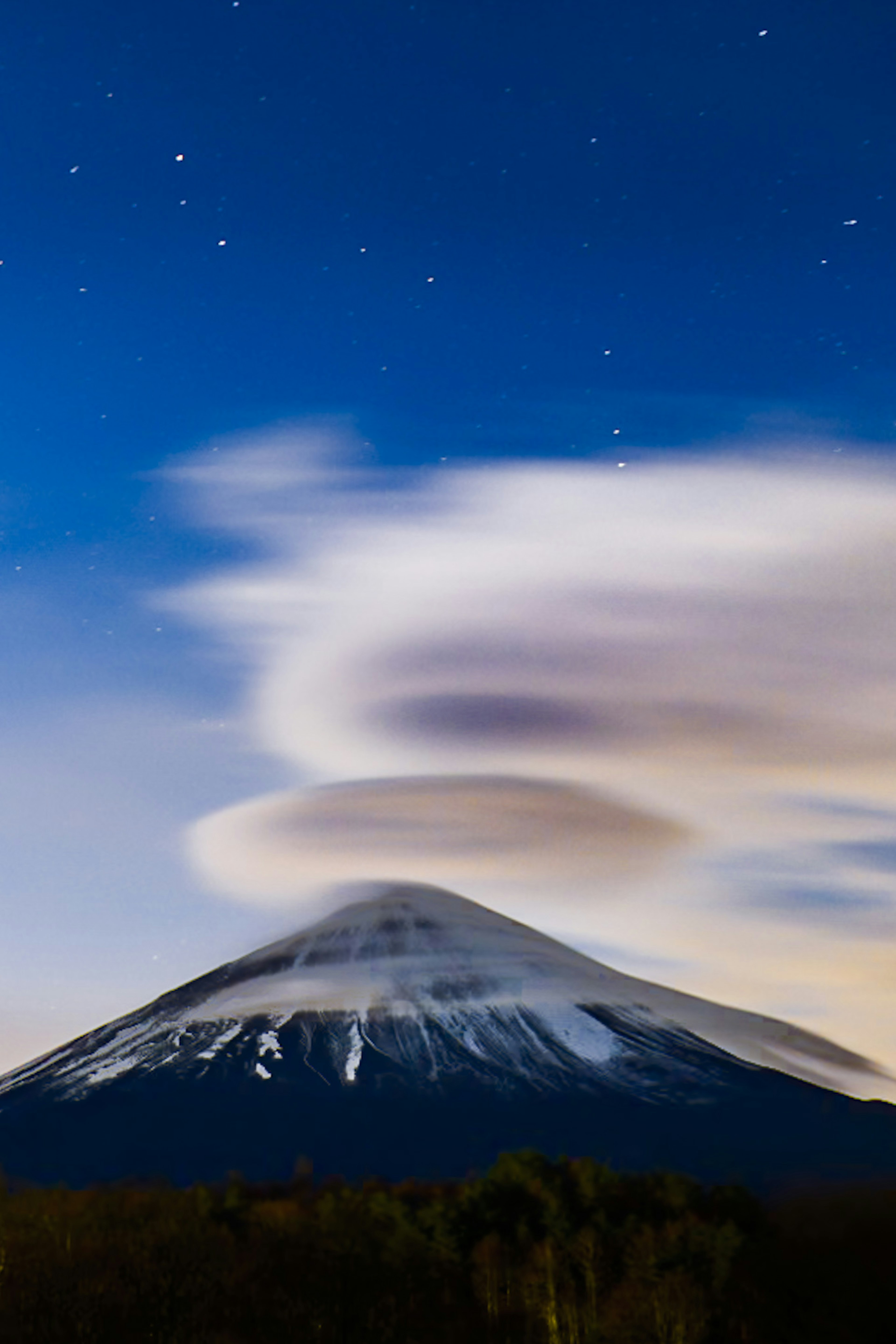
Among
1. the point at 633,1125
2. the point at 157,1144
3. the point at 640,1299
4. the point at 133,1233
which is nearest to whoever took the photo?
the point at 640,1299

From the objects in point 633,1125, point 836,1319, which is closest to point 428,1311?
point 836,1319

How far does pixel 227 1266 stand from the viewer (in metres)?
70.3

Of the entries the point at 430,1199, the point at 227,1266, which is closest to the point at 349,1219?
the point at 227,1266

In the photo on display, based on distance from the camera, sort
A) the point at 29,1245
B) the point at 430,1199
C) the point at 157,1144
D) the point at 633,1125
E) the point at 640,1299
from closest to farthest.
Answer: the point at 640,1299, the point at 29,1245, the point at 430,1199, the point at 633,1125, the point at 157,1144

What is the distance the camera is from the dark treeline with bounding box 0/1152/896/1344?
201 ft

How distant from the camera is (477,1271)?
2751 inches

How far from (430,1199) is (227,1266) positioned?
73.3 feet

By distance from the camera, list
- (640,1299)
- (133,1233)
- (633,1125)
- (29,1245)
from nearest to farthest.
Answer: (640,1299) → (29,1245) → (133,1233) → (633,1125)

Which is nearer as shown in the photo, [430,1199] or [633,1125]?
[430,1199]

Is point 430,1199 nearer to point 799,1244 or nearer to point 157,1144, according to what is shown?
A: point 799,1244

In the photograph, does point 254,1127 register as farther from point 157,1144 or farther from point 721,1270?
point 721,1270

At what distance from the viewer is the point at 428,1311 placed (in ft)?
213

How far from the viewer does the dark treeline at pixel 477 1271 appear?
61.3 m

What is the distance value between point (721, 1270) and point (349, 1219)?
68.5 feet
